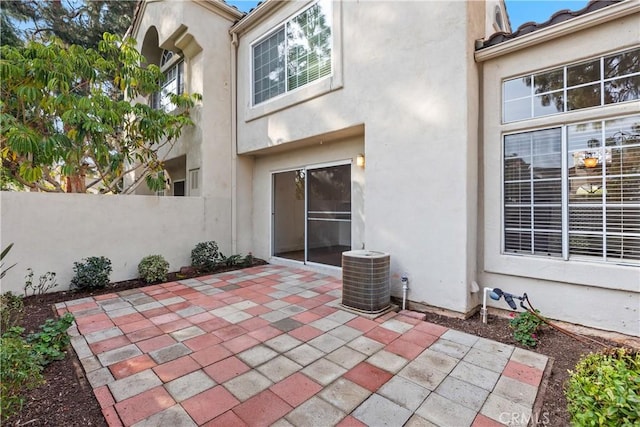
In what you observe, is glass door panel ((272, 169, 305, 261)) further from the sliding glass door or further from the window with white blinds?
the window with white blinds

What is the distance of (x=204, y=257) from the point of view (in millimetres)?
7371

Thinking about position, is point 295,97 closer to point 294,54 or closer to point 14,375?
point 294,54

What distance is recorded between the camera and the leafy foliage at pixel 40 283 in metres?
5.34

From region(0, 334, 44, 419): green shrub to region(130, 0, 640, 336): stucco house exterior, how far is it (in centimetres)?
438

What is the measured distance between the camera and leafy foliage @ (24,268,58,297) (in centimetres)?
534

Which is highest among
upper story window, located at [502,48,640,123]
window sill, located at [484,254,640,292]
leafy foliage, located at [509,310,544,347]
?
upper story window, located at [502,48,640,123]

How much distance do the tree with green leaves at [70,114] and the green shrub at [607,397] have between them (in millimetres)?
7821

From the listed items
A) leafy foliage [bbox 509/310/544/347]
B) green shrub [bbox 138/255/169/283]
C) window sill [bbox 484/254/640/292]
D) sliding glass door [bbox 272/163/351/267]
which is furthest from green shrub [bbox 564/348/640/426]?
green shrub [bbox 138/255/169/283]

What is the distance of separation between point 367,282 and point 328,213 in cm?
291

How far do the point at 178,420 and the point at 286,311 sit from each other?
236 centimetres

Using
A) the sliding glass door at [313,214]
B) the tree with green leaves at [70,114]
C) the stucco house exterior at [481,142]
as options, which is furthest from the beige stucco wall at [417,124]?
the tree with green leaves at [70,114]

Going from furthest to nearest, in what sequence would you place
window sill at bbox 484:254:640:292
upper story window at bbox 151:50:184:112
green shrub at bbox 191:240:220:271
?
upper story window at bbox 151:50:184:112, green shrub at bbox 191:240:220:271, window sill at bbox 484:254:640:292

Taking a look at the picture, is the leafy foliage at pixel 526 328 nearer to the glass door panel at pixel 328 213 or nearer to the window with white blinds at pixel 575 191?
the window with white blinds at pixel 575 191

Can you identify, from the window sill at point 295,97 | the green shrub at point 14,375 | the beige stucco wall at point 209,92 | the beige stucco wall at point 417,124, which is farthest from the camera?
the beige stucco wall at point 209,92
